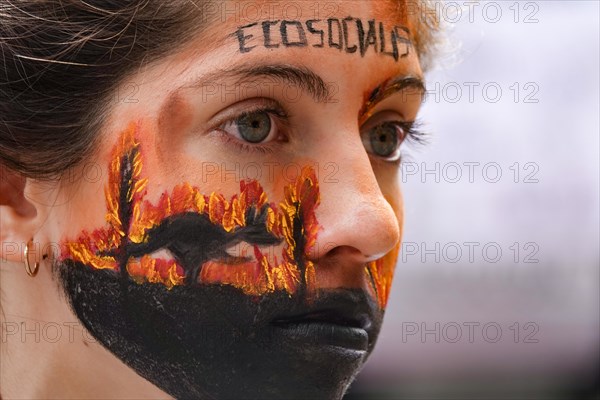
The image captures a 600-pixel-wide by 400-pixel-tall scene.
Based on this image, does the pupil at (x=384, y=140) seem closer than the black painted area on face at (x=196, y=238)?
No

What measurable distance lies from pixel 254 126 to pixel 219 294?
12.1 inches

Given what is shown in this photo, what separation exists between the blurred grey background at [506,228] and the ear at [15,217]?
232 centimetres

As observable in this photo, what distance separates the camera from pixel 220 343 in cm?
158

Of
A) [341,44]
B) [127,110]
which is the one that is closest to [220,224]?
[127,110]

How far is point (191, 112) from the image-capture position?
1.60m

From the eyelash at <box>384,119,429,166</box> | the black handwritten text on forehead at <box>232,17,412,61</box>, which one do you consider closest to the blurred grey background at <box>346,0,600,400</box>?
the eyelash at <box>384,119,429,166</box>

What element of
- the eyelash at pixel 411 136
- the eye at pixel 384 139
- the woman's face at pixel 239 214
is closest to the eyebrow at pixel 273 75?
the woman's face at pixel 239 214

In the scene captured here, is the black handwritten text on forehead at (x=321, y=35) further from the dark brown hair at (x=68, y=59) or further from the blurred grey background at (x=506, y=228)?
the blurred grey background at (x=506, y=228)

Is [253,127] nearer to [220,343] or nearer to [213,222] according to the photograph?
[213,222]

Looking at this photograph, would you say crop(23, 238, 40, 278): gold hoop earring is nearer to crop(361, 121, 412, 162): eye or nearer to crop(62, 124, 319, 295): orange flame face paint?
crop(62, 124, 319, 295): orange flame face paint

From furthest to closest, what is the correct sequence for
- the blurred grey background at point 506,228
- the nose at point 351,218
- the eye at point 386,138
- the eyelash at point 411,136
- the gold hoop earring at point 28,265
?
the blurred grey background at point 506,228 → the eyelash at point 411,136 → the eye at point 386,138 → the gold hoop earring at point 28,265 → the nose at point 351,218

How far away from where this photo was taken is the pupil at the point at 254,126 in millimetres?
1620

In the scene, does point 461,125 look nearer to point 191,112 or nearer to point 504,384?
point 504,384

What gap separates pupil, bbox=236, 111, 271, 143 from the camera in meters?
1.62
